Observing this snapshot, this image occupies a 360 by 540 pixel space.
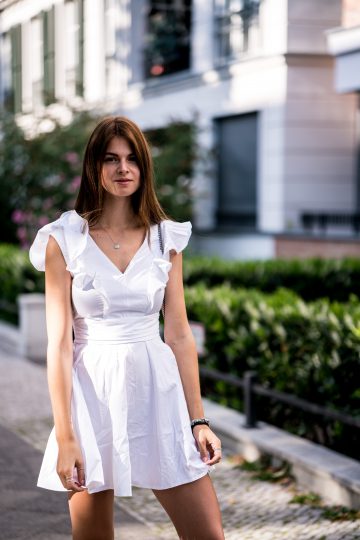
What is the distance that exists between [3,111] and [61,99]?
148cm

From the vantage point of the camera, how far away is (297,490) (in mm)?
5816

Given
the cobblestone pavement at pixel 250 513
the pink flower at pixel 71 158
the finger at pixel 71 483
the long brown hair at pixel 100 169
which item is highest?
the pink flower at pixel 71 158

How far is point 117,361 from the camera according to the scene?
3.29m

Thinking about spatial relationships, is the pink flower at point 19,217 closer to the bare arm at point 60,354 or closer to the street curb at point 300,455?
the street curb at point 300,455

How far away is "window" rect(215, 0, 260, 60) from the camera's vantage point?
18297mm

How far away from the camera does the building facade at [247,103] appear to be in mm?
17141

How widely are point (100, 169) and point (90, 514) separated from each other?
1.21 m

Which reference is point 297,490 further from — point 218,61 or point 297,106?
point 218,61

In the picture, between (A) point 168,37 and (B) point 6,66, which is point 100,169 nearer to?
(A) point 168,37

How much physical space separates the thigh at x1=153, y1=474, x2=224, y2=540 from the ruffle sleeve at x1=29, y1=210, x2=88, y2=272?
2.82 ft

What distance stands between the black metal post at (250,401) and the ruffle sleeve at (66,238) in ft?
11.7

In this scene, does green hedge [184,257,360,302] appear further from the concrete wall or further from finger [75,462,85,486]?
finger [75,462,85,486]

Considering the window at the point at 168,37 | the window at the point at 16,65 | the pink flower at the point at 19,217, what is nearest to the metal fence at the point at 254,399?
the pink flower at the point at 19,217

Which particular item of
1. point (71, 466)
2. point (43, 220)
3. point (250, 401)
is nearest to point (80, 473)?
point (71, 466)
